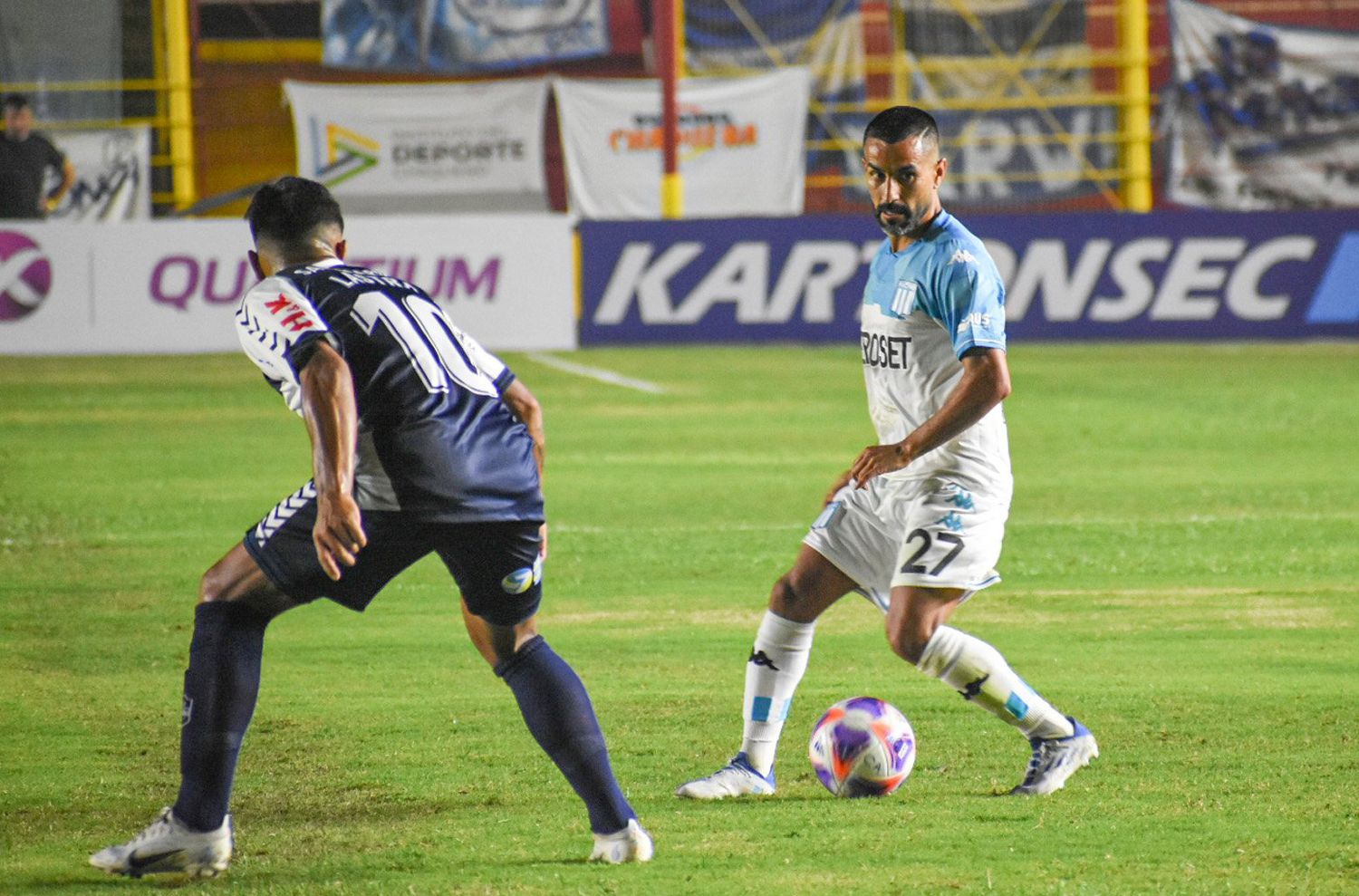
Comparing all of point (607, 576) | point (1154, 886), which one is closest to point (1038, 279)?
point (607, 576)

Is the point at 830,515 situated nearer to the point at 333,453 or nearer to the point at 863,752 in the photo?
the point at 863,752

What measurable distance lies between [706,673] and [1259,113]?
824 inches

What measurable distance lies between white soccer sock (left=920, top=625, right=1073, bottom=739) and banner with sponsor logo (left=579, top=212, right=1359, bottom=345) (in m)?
14.6

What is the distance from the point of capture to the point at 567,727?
5.01 meters

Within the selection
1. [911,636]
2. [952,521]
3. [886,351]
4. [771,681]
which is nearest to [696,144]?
[886,351]

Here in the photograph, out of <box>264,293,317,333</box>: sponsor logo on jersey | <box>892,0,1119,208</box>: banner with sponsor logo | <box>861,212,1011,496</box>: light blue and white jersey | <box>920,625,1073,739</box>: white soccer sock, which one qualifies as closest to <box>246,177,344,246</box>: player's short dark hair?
<box>264,293,317,333</box>: sponsor logo on jersey

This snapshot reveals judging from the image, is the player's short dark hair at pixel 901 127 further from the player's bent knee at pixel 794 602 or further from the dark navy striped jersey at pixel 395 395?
the dark navy striped jersey at pixel 395 395

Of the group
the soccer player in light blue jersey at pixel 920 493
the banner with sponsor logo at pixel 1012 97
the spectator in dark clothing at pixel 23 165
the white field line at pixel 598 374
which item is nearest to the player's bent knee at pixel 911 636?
the soccer player in light blue jersey at pixel 920 493

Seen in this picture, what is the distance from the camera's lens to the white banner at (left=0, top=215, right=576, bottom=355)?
19.7 m

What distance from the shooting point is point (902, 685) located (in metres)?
7.43

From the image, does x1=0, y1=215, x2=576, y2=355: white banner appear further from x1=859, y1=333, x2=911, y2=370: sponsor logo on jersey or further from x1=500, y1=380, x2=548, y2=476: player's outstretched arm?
x1=500, y1=380, x2=548, y2=476: player's outstretched arm

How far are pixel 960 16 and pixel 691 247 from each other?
808 centimetres

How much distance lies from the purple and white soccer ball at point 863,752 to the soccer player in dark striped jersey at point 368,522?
0.91 metres

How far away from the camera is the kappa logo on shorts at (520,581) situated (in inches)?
197
